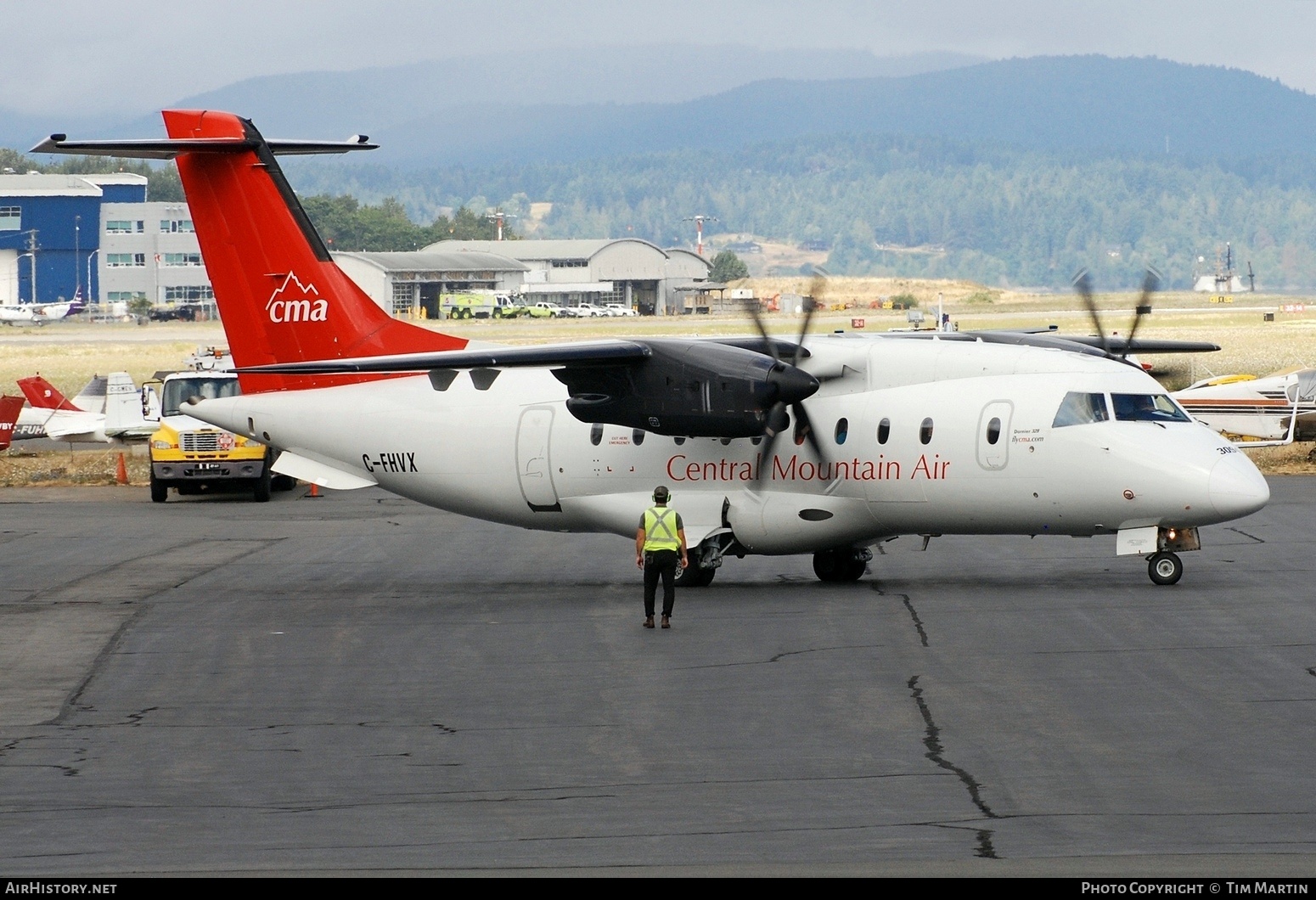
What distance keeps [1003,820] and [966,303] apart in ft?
436

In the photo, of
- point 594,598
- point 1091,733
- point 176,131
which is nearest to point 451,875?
point 1091,733

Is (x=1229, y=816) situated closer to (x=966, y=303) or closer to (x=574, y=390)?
(x=574, y=390)

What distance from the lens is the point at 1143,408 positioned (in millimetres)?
20312

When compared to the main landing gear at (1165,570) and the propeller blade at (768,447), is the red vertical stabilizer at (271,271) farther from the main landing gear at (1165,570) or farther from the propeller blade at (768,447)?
the main landing gear at (1165,570)

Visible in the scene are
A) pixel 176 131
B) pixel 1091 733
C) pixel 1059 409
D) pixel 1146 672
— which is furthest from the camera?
pixel 176 131

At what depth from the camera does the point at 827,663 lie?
1580 cm

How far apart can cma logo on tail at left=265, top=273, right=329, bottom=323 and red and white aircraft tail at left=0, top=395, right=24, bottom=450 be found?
19260 mm

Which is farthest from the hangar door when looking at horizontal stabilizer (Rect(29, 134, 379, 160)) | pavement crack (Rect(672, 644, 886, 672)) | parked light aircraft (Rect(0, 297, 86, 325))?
parked light aircraft (Rect(0, 297, 86, 325))

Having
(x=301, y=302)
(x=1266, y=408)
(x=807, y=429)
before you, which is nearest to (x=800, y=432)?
(x=807, y=429)

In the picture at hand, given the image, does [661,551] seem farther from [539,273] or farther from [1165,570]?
[539,273]

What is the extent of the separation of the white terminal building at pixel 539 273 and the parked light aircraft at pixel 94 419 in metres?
84.5

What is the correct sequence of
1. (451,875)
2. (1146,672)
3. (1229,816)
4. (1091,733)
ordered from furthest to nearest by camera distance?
(1146,672)
(1091,733)
(1229,816)
(451,875)

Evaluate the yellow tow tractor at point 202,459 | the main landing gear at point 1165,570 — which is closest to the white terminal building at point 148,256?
the yellow tow tractor at point 202,459

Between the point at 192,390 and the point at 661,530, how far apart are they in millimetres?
20597
